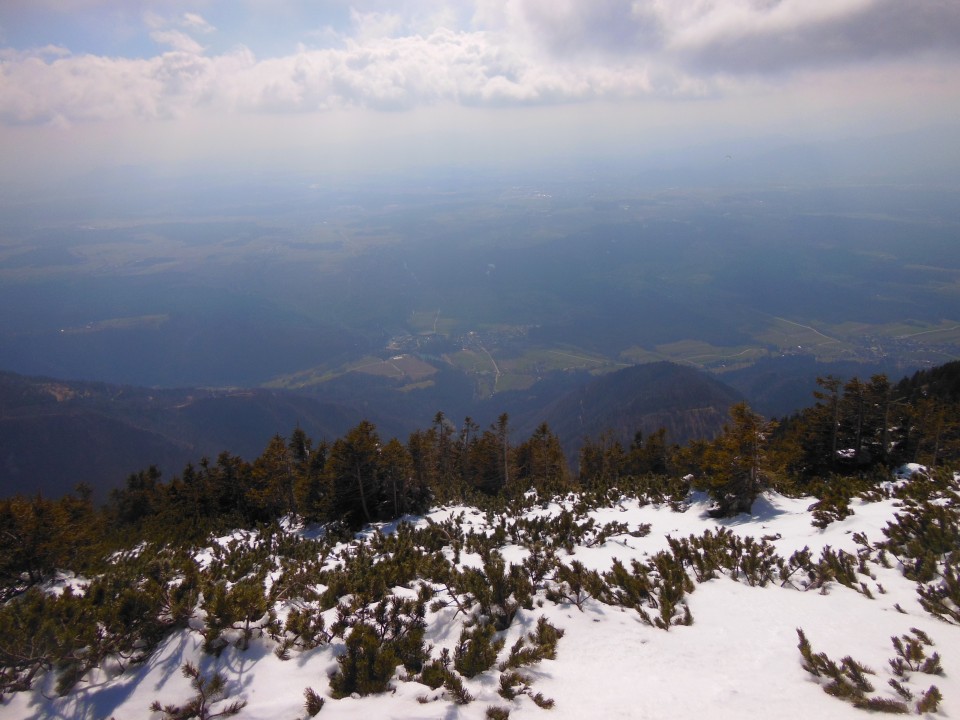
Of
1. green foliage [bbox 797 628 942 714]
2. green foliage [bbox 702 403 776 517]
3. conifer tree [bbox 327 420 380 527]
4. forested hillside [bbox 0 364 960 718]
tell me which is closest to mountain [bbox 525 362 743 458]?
forested hillside [bbox 0 364 960 718]

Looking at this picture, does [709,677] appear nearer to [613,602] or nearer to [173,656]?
[613,602]

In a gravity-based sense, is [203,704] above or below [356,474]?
above

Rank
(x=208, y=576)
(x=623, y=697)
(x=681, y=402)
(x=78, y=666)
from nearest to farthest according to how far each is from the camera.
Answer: (x=623, y=697)
(x=78, y=666)
(x=208, y=576)
(x=681, y=402)

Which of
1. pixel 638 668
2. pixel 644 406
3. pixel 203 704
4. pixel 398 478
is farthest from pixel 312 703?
pixel 644 406

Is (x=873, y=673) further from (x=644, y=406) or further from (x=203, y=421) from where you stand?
(x=203, y=421)

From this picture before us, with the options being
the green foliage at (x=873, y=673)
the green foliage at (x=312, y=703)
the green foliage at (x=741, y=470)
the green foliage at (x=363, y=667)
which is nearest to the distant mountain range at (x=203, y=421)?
the green foliage at (x=741, y=470)

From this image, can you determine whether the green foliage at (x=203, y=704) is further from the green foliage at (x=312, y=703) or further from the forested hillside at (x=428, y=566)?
the green foliage at (x=312, y=703)

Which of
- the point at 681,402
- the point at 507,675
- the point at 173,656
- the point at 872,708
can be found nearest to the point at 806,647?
the point at 872,708
